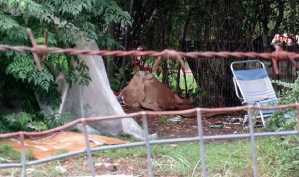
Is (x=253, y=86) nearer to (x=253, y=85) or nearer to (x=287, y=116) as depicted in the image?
(x=253, y=85)

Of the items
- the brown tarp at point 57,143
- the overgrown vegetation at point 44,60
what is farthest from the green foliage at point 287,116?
the overgrown vegetation at point 44,60

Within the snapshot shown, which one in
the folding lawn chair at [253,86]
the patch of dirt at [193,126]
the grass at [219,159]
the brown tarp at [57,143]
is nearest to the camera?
the grass at [219,159]

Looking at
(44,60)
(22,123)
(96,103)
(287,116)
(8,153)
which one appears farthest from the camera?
(96,103)

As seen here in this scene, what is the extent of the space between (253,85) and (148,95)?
167 cm

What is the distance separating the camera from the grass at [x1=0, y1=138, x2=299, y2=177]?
4781 millimetres

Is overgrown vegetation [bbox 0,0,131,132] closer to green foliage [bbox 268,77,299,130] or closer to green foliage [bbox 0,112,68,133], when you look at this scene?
green foliage [bbox 0,112,68,133]

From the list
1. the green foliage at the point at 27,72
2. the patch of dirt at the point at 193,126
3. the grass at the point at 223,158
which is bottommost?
the patch of dirt at the point at 193,126

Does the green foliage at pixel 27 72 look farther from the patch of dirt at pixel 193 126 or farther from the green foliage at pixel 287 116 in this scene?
the green foliage at pixel 287 116

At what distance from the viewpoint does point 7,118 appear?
20.8 ft

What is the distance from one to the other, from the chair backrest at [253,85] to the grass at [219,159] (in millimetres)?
2238

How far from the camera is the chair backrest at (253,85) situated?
8281 mm

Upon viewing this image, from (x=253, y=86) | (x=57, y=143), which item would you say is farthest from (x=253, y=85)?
(x=57, y=143)

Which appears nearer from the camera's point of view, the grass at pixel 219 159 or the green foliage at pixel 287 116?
the grass at pixel 219 159

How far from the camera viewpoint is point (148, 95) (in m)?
9.36
